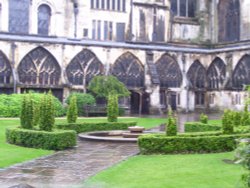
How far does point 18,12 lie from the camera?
53156mm

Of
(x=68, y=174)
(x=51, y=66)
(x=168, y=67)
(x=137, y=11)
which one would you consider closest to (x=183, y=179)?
(x=68, y=174)

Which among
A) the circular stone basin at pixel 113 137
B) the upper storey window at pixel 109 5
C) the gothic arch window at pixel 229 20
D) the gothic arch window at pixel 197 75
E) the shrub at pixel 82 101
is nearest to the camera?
the circular stone basin at pixel 113 137

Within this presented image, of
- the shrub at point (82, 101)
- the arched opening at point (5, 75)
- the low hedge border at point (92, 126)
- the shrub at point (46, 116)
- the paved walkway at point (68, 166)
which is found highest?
the arched opening at point (5, 75)

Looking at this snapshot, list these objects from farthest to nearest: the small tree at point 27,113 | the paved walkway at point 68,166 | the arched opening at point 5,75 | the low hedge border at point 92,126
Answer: the arched opening at point 5,75
the low hedge border at point 92,126
the small tree at point 27,113
the paved walkway at point 68,166

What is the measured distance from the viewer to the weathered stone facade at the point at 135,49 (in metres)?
49.4

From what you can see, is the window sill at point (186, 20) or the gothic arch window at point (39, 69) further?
the window sill at point (186, 20)

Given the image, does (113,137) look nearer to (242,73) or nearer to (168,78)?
(242,73)

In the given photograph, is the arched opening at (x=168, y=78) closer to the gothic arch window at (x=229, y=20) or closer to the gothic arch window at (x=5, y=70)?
the gothic arch window at (x=229, y=20)

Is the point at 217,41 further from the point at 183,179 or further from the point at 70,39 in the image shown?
the point at 183,179

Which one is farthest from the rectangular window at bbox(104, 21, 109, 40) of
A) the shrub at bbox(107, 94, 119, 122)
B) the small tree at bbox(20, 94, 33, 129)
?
the small tree at bbox(20, 94, 33, 129)

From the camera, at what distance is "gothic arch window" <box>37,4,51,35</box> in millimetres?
54594

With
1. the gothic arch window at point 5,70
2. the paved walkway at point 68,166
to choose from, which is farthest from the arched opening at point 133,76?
the paved walkway at point 68,166

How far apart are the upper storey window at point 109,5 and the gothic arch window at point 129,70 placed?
22.7 feet

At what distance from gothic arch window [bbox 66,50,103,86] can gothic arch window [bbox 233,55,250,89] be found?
14152 mm
